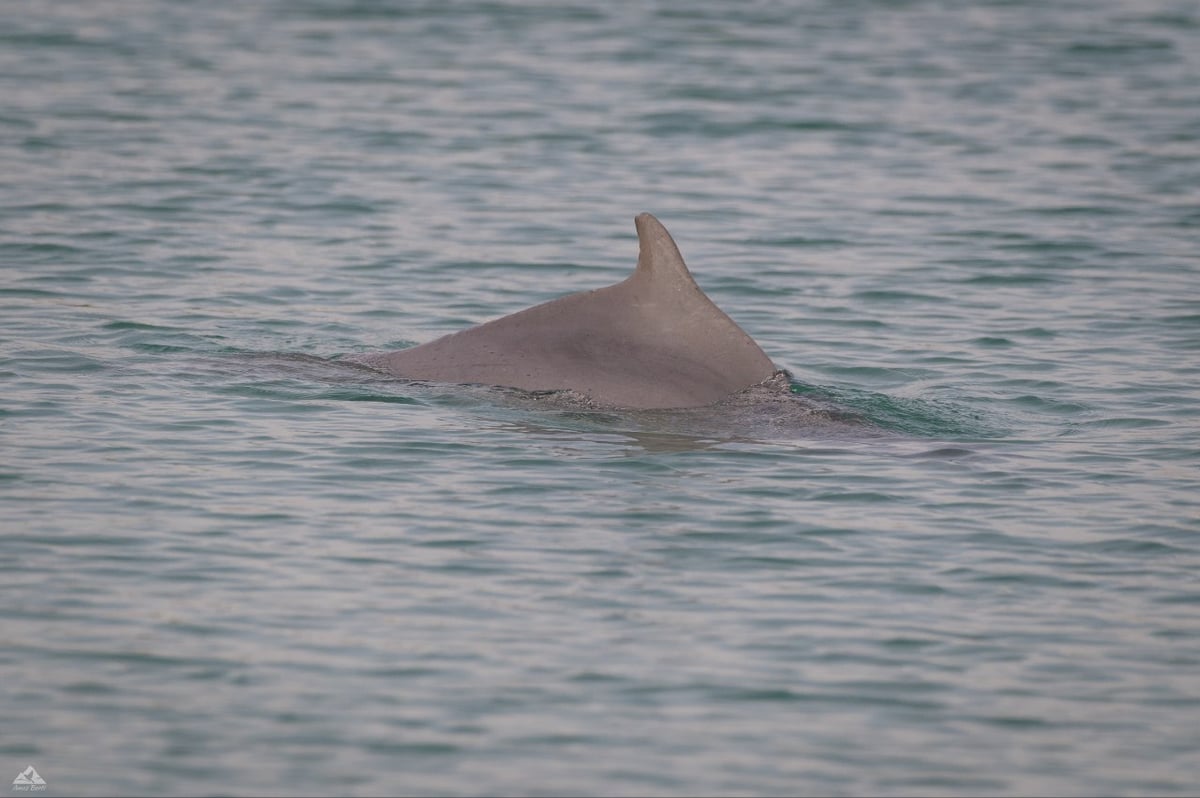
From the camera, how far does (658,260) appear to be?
1105 cm

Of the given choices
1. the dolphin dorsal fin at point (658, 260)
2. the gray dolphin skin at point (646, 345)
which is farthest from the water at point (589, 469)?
the dolphin dorsal fin at point (658, 260)

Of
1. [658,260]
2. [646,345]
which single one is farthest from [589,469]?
[658,260]

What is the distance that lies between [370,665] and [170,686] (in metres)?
0.82

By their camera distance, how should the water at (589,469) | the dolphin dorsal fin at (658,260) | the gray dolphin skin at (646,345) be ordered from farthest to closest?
the gray dolphin skin at (646,345) < the dolphin dorsal fin at (658,260) < the water at (589,469)

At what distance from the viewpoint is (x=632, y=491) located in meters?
10.0

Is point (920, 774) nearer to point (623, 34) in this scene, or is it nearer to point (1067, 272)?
point (1067, 272)

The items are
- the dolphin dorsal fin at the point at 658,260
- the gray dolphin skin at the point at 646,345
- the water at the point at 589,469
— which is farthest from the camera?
the gray dolphin skin at the point at 646,345

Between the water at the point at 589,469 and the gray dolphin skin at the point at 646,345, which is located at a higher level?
the gray dolphin skin at the point at 646,345

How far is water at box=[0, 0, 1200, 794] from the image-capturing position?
7266 millimetres

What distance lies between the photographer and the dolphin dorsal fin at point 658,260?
1102 centimetres

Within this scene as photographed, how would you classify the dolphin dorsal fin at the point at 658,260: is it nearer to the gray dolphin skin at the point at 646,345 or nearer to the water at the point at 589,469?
the gray dolphin skin at the point at 646,345

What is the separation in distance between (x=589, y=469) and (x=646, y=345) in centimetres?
119

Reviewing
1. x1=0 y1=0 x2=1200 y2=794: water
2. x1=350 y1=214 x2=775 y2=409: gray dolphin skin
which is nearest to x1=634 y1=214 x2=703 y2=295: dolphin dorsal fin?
x1=350 y1=214 x2=775 y2=409: gray dolphin skin

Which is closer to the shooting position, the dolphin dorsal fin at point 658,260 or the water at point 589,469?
the water at point 589,469
